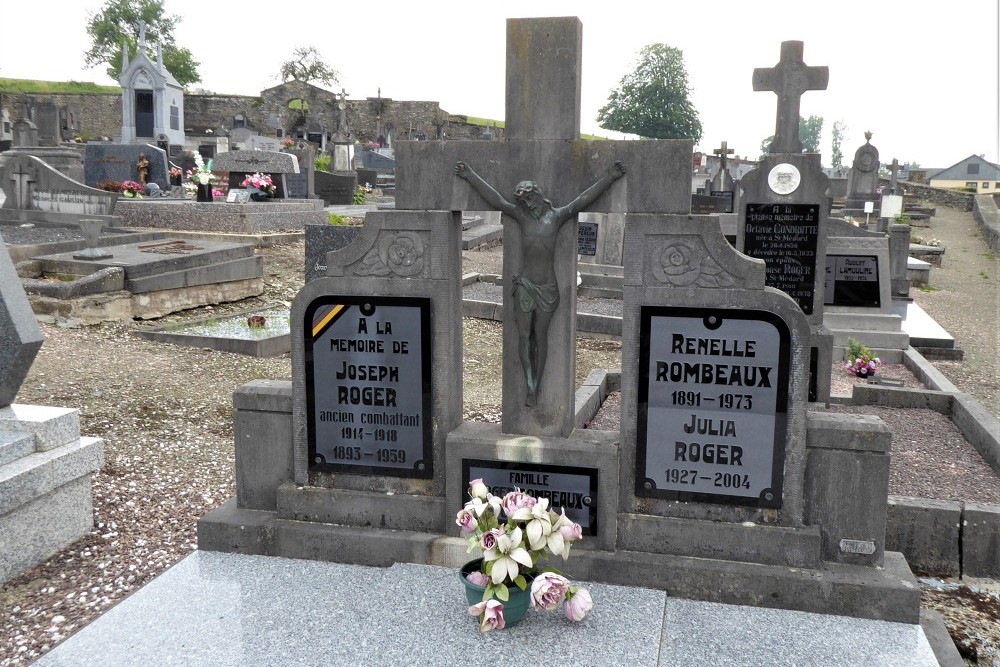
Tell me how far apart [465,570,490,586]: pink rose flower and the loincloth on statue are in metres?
A: 1.32

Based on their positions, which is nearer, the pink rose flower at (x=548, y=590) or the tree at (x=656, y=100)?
the pink rose flower at (x=548, y=590)

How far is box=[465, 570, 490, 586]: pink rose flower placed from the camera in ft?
11.5

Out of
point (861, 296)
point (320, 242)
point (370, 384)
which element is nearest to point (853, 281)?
point (861, 296)

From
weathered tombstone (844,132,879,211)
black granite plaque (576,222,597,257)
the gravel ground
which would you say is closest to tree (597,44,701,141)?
weathered tombstone (844,132,879,211)

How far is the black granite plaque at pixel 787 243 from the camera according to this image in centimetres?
876

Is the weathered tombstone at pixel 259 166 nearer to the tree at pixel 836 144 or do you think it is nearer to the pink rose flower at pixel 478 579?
the pink rose flower at pixel 478 579

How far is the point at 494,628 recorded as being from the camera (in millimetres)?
3436

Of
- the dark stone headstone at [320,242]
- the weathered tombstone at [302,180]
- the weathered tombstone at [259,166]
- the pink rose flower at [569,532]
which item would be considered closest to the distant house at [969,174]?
the weathered tombstone at [302,180]

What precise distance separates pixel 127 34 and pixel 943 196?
65.8m

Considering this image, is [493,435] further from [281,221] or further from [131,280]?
[281,221]

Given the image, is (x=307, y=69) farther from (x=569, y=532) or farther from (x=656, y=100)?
(x=569, y=532)

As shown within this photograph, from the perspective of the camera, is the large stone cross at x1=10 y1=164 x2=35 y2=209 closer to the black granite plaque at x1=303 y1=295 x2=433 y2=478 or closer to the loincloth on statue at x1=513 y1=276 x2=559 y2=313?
the black granite plaque at x1=303 y1=295 x2=433 y2=478

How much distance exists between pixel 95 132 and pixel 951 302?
189 ft

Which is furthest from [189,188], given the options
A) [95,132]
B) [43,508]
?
[95,132]
